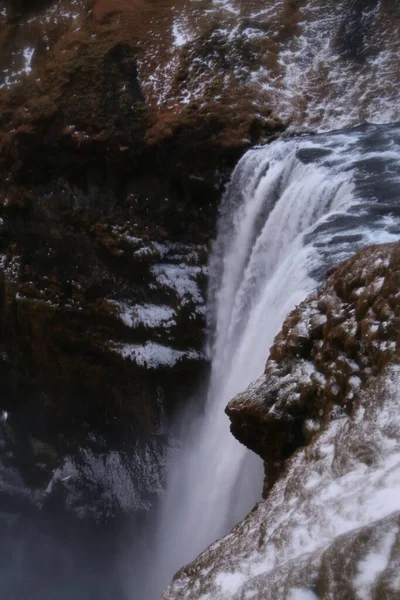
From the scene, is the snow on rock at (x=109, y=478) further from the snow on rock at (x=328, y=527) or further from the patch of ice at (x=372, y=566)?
the patch of ice at (x=372, y=566)

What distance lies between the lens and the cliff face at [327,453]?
1.63 m

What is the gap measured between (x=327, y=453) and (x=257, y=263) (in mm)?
4095

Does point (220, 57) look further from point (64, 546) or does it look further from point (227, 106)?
point (64, 546)

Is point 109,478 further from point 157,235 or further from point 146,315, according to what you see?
point 157,235

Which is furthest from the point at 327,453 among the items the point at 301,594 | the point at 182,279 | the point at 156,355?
the point at 182,279

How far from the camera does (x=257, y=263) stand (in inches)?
247

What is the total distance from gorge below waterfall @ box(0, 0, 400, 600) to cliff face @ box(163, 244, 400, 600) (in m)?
1.22

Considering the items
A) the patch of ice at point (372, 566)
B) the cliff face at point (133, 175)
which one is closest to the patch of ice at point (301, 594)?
the patch of ice at point (372, 566)

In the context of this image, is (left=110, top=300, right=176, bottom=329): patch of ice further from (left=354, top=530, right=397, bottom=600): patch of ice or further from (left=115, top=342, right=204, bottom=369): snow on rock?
(left=354, top=530, right=397, bottom=600): patch of ice

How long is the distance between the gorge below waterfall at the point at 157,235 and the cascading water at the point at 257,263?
28mm

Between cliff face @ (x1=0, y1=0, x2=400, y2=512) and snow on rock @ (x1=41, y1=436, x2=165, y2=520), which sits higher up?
cliff face @ (x1=0, y1=0, x2=400, y2=512)

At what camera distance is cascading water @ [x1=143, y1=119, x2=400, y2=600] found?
15.0 ft

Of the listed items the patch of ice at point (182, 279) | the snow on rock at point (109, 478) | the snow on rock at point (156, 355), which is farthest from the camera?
the snow on rock at point (109, 478)

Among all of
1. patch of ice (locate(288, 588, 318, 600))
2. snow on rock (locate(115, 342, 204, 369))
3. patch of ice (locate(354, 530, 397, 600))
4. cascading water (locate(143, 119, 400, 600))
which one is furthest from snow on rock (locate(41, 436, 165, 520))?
patch of ice (locate(354, 530, 397, 600))
